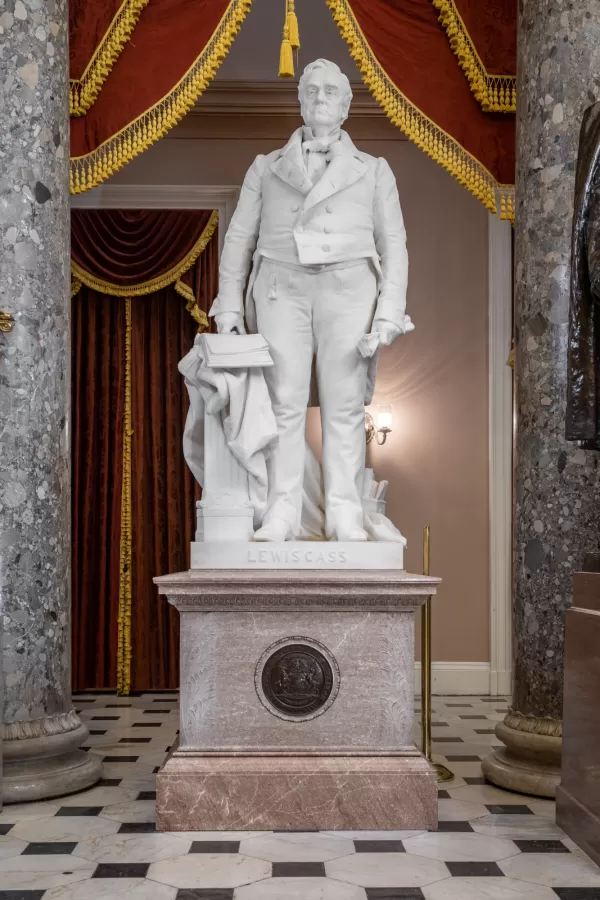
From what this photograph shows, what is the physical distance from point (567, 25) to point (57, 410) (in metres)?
3.11

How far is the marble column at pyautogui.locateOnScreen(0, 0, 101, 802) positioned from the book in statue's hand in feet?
3.07

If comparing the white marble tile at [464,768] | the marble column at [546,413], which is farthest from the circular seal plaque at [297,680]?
the white marble tile at [464,768]

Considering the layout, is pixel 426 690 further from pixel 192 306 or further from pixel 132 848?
pixel 192 306

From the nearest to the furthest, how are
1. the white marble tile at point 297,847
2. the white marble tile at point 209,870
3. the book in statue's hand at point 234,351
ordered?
the white marble tile at point 209,870, the white marble tile at point 297,847, the book in statue's hand at point 234,351

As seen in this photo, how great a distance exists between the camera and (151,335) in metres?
8.80

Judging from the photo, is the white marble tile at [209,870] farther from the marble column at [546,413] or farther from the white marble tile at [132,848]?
the marble column at [546,413]

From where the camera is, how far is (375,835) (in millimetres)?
4129

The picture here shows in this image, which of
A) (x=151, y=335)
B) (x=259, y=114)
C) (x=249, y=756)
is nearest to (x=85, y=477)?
(x=151, y=335)

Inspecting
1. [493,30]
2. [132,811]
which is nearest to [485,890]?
[132,811]

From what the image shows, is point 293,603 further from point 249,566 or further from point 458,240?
point 458,240

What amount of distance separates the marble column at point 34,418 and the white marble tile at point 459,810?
1.68m

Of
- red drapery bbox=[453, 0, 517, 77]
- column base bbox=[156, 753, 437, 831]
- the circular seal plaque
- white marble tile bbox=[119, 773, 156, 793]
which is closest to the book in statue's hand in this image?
the circular seal plaque

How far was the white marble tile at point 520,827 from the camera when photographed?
4141 millimetres

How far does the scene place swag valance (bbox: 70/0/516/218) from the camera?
5977mm
